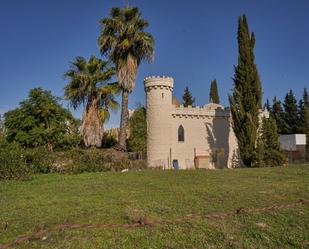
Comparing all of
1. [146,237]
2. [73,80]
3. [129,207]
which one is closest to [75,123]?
[73,80]

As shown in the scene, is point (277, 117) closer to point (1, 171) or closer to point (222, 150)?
point (222, 150)

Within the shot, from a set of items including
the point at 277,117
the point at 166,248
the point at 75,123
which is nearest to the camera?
the point at 166,248

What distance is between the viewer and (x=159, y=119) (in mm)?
21797

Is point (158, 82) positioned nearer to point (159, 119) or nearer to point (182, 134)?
point (159, 119)

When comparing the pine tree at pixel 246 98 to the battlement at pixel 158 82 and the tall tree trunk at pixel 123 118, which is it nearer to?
the battlement at pixel 158 82

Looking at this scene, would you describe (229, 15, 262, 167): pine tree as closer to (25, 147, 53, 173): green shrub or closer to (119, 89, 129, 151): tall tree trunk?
(119, 89, 129, 151): tall tree trunk

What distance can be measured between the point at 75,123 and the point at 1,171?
10.9 metres

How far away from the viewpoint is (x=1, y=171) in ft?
37.2

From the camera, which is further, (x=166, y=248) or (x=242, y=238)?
(x=242, y=238)

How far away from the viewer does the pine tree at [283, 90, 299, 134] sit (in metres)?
45.2

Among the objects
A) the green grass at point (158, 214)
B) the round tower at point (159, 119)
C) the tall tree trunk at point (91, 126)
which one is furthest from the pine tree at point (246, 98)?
the green grass at point (158, 214)

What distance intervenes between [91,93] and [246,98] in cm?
1019

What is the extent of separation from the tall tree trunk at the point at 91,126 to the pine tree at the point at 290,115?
116 ft

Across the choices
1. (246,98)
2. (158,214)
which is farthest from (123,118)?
(158,214)
